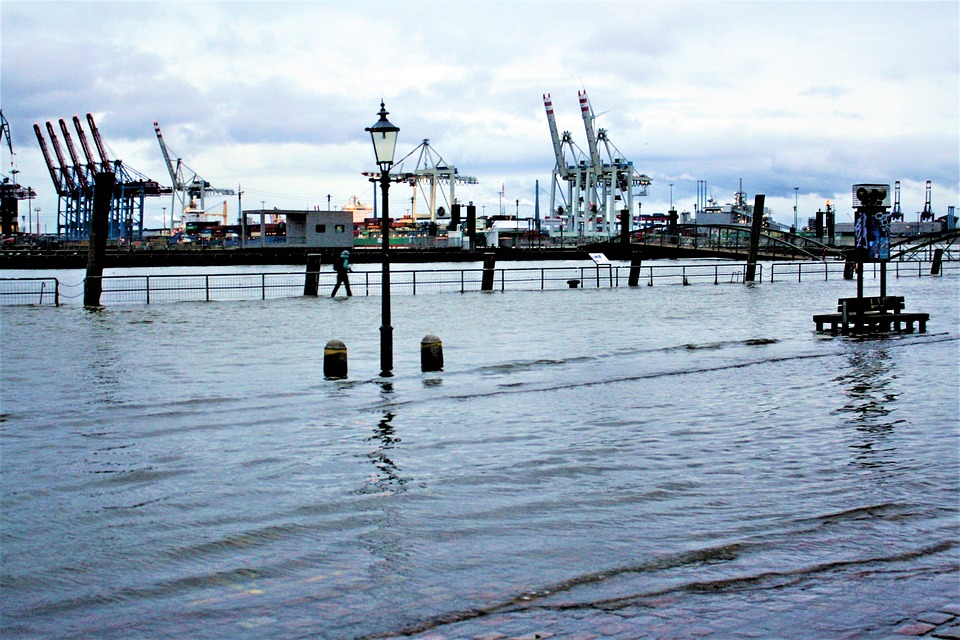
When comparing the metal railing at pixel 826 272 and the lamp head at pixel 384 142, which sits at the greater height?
the lamp head at pixel 384 142

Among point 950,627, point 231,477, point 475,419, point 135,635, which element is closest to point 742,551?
point 950,627

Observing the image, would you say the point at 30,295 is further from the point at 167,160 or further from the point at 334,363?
the point at 167,160

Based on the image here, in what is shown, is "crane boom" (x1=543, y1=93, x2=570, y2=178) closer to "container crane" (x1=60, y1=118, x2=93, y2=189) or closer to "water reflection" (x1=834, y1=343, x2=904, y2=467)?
"container crane" (x1=60, y1=118, x2=93, y2=189)

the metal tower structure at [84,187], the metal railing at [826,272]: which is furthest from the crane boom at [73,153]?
the metal railing at [826,272]

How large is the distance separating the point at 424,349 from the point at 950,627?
11.6 m

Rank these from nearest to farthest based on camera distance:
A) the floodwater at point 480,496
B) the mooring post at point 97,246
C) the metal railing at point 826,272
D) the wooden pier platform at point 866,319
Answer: the floodwater at point 480,496 < the wooden pier platform at point 866,319 < the mooring post at point 97,246 < the metal railing at point 826,272

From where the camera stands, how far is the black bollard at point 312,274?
36.6 m

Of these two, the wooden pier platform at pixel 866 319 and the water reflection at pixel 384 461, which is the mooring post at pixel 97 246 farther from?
the water reflection at pixel 384 461

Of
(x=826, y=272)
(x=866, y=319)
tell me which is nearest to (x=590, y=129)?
(x=826, y=272)

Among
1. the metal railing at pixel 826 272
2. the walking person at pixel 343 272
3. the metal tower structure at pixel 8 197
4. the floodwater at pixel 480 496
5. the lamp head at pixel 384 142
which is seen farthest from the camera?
the metal tower structure at pixel 8 197

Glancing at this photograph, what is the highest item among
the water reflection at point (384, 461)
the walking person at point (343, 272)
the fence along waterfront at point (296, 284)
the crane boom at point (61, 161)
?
the crane boom at point (61, 161)

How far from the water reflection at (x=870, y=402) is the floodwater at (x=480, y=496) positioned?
0.07m

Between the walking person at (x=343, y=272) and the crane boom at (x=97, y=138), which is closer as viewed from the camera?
the walking person at (x=343, y=272)

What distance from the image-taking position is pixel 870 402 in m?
12.2
